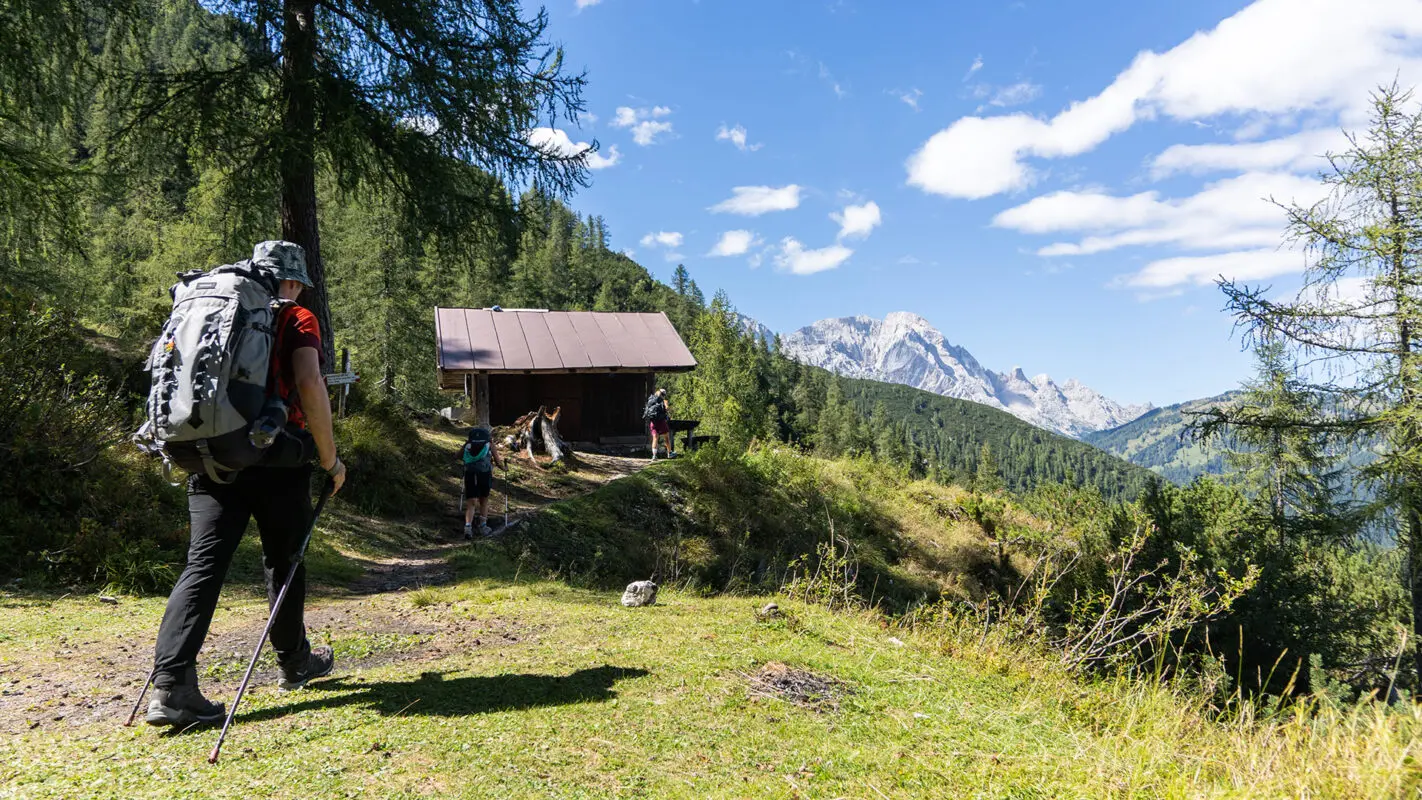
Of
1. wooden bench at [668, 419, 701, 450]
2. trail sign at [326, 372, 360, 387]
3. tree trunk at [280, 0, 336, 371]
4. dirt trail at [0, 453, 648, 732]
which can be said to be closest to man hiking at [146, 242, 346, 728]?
dirt trail at [0, 453, 648, 732]

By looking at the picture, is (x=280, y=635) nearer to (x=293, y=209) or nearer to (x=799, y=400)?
(x=293, y=209)

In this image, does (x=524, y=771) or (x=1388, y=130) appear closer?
(x=524, y=771)

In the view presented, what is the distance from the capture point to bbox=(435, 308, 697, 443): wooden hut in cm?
1914

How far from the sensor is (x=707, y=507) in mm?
13352

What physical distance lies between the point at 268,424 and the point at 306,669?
1.50m

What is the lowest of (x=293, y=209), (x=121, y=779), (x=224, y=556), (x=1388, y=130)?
(x=121, y=779)

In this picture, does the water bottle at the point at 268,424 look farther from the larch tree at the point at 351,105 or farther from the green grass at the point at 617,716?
the larch tree at the point at 351,105

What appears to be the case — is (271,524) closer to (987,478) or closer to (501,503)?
(501,503)

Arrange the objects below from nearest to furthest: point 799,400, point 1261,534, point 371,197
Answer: point 371,197 < point 1261,534 < point 799,400

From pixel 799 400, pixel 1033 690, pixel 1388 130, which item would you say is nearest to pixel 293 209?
pixel 1033 690

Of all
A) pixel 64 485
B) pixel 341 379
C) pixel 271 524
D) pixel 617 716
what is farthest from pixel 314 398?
pixel 341 379

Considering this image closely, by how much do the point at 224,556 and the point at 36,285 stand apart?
17130mm

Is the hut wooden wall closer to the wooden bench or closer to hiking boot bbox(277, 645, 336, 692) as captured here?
the wooden bench

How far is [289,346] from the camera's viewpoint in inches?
133
